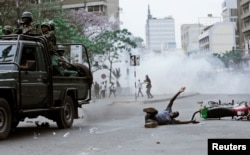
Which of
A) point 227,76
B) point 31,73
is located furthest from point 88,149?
point 227,76

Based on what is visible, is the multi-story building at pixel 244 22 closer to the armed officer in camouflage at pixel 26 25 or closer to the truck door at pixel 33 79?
the armed officer in camouflage at pixel 26 25

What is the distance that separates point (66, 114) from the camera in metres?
12.3

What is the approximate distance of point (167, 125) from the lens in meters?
12.3

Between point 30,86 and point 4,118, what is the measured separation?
3.27 ft

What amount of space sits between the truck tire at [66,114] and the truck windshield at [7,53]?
2.18 meters

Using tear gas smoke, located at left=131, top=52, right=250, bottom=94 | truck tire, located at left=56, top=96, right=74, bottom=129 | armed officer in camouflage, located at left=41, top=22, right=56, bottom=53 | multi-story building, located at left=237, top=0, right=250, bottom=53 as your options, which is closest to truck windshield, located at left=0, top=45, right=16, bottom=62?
armed officer in camouflage, located at left=41, top=22, right=56, bottom=53

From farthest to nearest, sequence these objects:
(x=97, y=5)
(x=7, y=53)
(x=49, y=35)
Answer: (x=97, y=5) < (x=49, y=35) < (x=7, y=53)

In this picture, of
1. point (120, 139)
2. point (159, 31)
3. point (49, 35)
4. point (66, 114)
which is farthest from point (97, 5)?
point (159, 31)

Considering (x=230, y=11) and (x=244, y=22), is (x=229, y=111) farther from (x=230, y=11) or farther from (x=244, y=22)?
(x=230, y=11)

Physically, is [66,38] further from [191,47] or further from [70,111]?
[191,47]

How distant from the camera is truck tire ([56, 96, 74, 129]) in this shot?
11906 millimetres

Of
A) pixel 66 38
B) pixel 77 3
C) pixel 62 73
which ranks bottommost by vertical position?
pixel 62 73

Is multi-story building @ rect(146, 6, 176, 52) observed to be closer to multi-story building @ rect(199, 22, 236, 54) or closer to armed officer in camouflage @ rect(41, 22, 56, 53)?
multi-story building @ rect(199, 22, 236, 54)

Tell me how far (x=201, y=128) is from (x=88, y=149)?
12.7 feet
